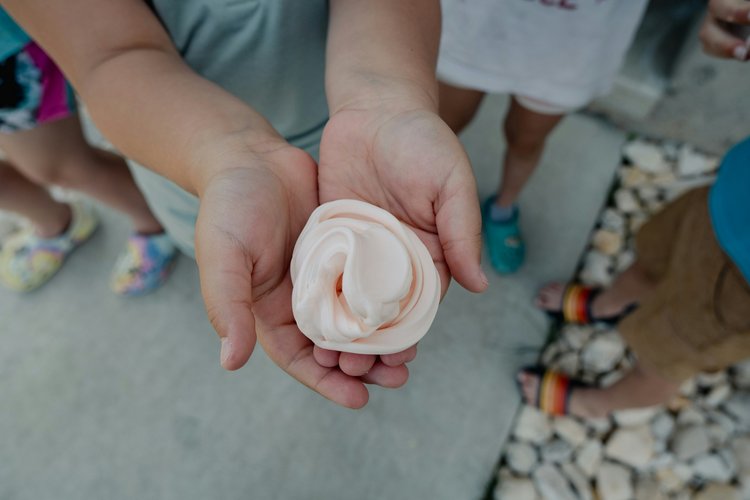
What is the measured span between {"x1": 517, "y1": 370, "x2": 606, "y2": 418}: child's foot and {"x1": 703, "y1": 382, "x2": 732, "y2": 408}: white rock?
0.44 m

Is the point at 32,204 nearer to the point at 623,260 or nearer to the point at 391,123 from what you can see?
the point at 391,123

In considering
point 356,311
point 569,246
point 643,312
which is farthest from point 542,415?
point 356,311

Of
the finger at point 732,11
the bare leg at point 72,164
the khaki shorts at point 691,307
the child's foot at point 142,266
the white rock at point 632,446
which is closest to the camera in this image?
the finger at point 732,11

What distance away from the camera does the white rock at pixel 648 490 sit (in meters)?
1.78

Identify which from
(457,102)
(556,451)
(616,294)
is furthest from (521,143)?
(556,451)

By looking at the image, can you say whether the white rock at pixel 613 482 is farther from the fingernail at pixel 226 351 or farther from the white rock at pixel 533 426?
the fingernail at pixel 226 351

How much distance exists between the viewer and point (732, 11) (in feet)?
3.78

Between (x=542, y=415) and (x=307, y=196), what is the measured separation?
130 centimetres

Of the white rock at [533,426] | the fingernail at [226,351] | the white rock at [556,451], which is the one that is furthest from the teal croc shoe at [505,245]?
the fingernail at [226,351]

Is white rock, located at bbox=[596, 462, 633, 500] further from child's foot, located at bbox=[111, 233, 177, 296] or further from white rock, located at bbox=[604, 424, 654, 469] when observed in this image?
child's foot, located at bbox=[111, 233, 177, 296]

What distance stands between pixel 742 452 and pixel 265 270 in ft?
6.00

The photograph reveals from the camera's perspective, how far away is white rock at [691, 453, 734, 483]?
1.80 m

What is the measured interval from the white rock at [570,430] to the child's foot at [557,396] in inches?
1.7

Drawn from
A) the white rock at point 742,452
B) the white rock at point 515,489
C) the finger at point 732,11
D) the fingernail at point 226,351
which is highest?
the finger at point 732,11
